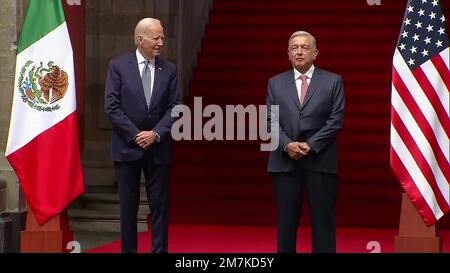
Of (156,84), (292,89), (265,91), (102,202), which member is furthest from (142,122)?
(265,91)

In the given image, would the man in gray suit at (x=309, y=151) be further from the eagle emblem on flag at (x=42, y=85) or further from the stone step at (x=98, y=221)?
the stone step at (x=98, y=221)

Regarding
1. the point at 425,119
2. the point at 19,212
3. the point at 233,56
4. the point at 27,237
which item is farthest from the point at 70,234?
the point at 233,56

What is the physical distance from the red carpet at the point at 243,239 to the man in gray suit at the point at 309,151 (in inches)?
65.9

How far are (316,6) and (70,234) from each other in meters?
6.91

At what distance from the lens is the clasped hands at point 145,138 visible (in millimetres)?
7078

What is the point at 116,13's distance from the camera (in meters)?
11.3

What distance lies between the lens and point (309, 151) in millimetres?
7016

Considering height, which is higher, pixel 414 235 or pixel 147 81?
pixel 147 81

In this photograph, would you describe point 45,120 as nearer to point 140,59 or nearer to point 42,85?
point 42,85

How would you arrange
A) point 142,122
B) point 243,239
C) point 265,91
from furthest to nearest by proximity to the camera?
point 265,91 → point 243,239 → point 142,122

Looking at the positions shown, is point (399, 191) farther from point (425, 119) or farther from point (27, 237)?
point (27, 237)

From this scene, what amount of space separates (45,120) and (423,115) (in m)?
2.93

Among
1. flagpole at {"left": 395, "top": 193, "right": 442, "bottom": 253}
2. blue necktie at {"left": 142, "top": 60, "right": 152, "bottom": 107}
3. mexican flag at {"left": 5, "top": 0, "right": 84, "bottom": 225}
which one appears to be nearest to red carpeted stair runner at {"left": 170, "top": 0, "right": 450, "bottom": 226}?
flagpole at {"left": 395, "top": 193, "right": 442, "bottom": 253}

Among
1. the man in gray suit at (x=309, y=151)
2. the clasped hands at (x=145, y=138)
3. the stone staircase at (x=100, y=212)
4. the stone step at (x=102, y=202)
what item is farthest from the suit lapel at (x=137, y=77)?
the stone step at (x=102, y=202)
